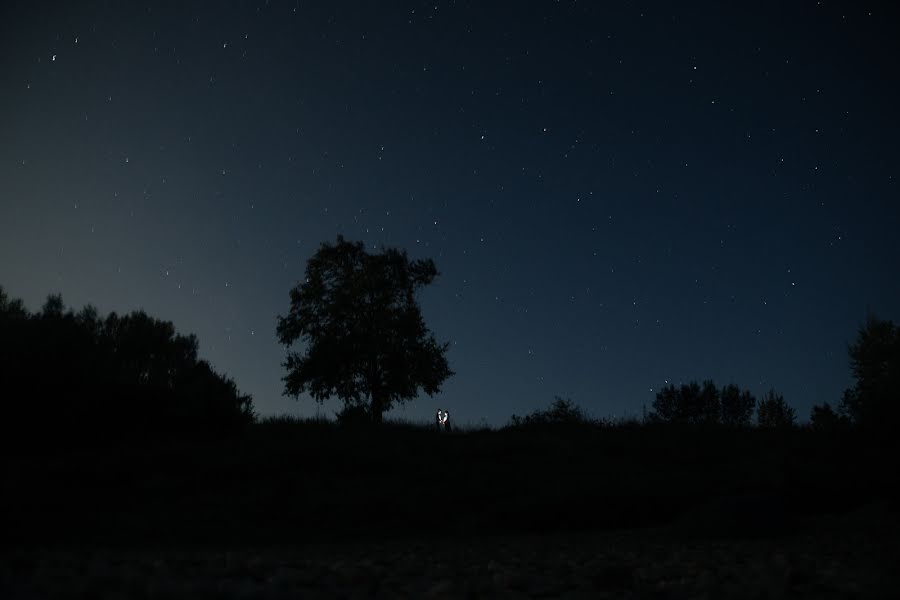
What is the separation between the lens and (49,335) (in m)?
18.3

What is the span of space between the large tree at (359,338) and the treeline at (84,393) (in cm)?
1002

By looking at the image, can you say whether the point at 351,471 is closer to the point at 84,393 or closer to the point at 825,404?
the point at 84,393

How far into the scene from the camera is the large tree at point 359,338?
111 feet

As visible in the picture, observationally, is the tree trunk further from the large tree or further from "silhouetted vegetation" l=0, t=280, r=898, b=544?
"silhouetted vegetation" l=0, t=280, r=898, b=544

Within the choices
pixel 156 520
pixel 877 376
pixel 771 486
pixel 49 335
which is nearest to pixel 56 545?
pixel 156 520

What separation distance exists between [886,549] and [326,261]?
3204 cm

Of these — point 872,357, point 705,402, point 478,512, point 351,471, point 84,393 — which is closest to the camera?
point 478,512

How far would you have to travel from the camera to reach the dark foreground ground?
3.89 metres

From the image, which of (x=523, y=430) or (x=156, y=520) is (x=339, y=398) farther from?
(x=156, y=520)

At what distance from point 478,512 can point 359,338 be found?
21.6 m

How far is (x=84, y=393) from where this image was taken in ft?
58.3

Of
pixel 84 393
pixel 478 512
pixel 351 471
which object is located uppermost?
pixel 84 393

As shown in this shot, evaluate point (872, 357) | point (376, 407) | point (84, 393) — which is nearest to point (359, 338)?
point (376, 407)

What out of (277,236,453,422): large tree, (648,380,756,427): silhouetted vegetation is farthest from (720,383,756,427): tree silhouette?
(277,236,453,422): large tree
